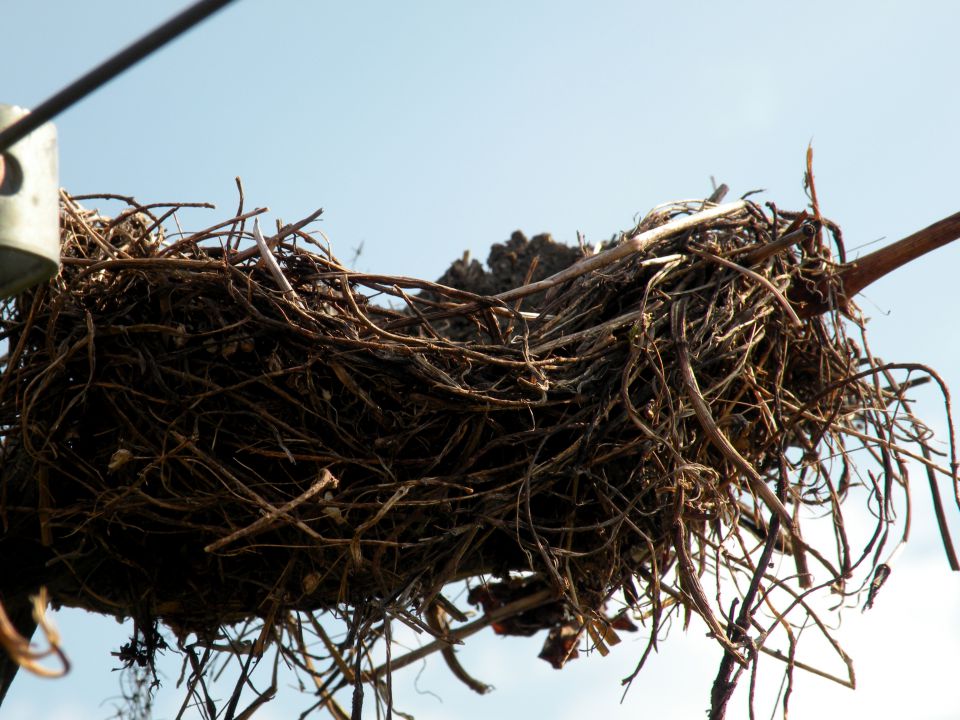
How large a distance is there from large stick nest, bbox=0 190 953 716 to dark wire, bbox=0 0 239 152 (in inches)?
25.9

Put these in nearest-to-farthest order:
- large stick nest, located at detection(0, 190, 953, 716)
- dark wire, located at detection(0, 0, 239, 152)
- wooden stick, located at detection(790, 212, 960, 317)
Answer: dark wire, located at detection(0, 0, 239, 152)
large stick nest, located at detection(0, 190, 953, 716)
wooden stick, located at detection(790, 212, 960, 317)

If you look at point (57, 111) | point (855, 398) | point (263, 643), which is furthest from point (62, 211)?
point (855, 398)

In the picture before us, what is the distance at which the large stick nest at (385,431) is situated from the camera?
174cm

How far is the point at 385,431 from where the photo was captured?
5.88 ft

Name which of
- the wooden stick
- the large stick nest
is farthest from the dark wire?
the wooden stick

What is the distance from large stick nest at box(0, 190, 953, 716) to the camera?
1.74m

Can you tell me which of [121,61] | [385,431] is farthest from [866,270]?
[121,61]

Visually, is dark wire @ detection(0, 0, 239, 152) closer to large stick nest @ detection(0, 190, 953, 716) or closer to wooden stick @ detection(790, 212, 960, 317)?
large stick nest @ detection(0, 190, 953, 716)

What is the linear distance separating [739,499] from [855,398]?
0.29 metres

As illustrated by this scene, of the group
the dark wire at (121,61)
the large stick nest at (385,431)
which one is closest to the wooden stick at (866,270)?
the large stick nest at (385,431)

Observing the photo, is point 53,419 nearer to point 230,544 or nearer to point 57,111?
point 230,544

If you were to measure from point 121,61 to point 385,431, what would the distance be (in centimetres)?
87

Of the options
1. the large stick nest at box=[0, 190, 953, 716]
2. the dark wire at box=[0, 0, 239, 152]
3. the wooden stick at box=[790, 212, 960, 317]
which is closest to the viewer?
the dark wire at box=[0, 0, 239, 152]

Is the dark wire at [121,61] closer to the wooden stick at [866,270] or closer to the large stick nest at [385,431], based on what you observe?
the large stick nest at [385,431]
